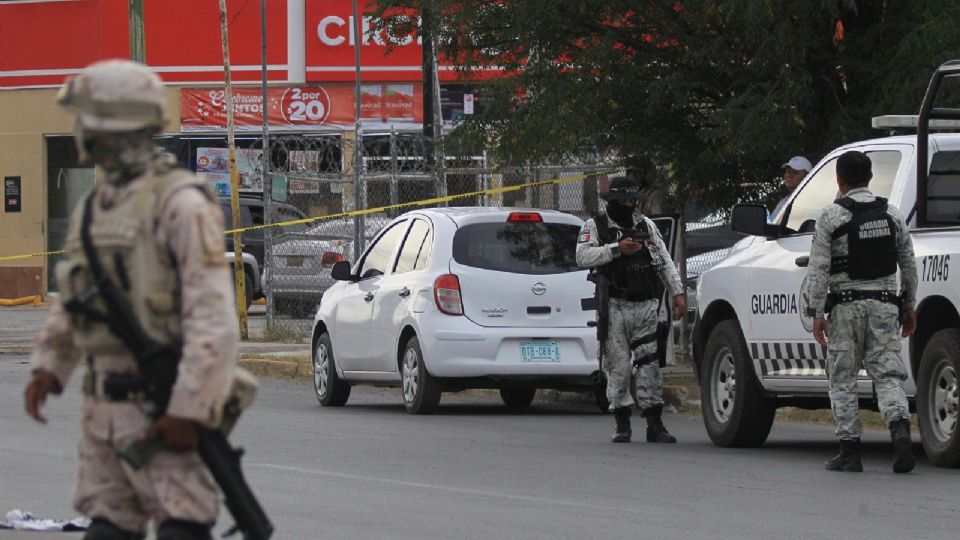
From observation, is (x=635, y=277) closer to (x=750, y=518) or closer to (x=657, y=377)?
(x=657, y=377)

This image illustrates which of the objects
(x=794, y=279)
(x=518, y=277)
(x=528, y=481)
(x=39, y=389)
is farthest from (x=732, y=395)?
(x=39, y=389)

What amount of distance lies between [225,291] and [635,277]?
8.33 m

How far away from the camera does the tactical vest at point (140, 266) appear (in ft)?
17.7

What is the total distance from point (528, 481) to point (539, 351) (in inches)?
174

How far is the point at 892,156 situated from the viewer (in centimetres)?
1222

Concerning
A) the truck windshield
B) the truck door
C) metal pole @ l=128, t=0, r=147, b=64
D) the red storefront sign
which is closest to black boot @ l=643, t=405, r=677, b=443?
the truck door

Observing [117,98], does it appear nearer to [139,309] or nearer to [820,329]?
[139,309]

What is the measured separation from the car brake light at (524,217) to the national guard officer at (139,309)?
10.3m

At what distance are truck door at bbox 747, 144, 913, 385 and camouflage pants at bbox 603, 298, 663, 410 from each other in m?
0.80

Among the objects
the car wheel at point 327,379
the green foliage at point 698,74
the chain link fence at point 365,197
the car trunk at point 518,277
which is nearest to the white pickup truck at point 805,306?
the car trunk at point 518,277

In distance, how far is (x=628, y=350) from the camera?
531 inches

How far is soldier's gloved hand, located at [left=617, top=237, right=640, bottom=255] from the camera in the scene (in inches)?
521

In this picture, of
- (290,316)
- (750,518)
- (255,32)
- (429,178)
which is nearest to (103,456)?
(750,518)

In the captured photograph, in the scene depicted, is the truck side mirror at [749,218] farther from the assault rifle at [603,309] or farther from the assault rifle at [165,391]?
the assault rifle at [165,391]
